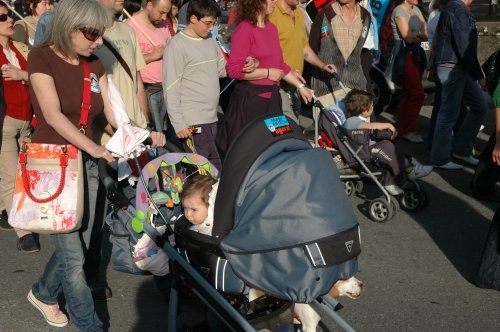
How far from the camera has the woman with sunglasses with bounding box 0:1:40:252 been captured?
235 inches

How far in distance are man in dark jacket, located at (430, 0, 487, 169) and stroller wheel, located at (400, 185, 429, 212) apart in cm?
140

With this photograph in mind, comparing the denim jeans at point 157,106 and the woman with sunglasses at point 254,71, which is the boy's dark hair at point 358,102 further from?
the denim jeans at point 157,106

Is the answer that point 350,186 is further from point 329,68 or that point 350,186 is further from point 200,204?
point 200,204

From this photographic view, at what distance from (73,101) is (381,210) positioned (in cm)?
337

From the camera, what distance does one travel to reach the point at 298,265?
3.28m

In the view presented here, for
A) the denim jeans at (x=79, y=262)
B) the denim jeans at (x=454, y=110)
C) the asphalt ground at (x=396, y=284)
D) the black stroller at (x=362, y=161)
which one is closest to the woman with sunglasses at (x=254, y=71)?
the black stroller at (x=362, y=161)

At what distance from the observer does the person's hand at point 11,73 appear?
5.94 meters

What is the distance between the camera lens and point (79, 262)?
4277 millimetres

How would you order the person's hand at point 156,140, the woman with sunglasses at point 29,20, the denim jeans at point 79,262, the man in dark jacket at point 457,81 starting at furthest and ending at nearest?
the man in dark jacket at point 457,81, the woman with sunglasses at point 29,20, the person's hand at point 156,140, the denim jeans at point 79,262

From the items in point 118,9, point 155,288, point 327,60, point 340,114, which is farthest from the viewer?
point 327,60

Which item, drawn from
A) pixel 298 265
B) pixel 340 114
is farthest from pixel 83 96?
pixel 340 114

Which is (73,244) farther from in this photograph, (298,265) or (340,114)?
(340,114)

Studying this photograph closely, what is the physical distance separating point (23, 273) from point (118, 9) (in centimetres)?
217

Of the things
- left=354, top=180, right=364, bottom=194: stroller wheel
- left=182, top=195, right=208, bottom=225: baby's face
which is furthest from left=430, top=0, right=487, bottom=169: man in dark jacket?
left=182, top=195, right=208, bottom=225: baby's face
